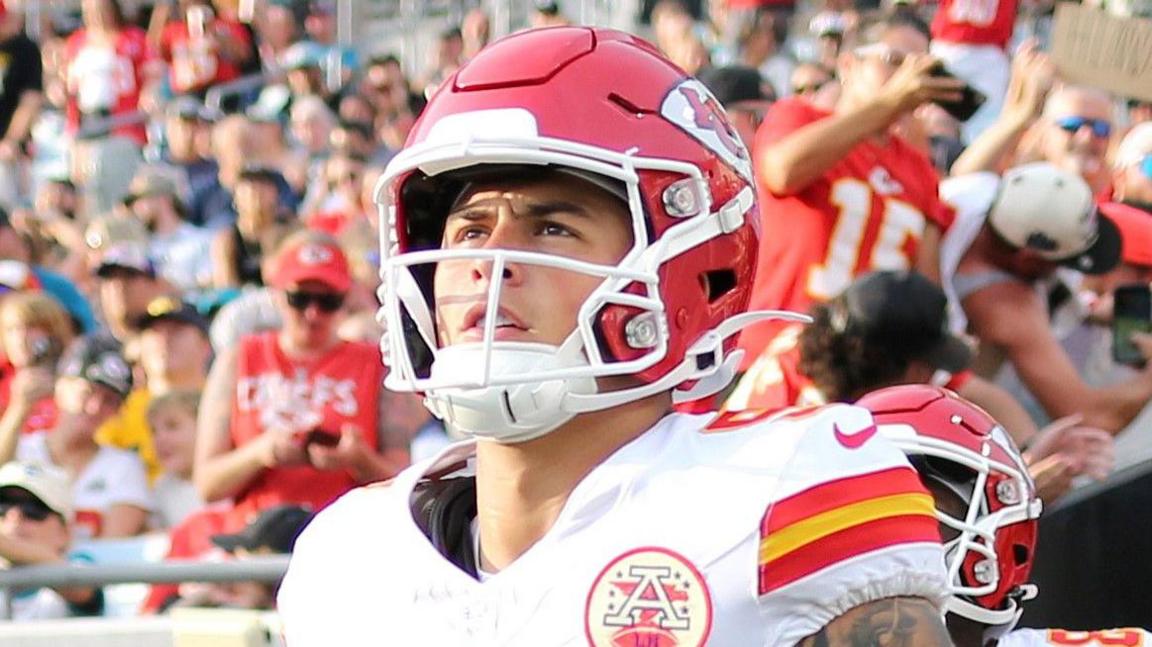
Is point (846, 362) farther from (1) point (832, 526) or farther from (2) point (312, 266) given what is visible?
(2) point (312, 266)

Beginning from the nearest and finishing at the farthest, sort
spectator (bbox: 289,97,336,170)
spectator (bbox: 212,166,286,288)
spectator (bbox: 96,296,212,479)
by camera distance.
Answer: spectator (bbox: 96,296,212,479), spectator (bbox: 212,166,286,288), spectator (bbox: 289,97,336,170)

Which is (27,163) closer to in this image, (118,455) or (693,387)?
(118,455)

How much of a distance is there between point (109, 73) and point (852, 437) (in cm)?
1024

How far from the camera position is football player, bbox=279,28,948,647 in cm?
194

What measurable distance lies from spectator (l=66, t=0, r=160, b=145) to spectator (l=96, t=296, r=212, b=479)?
548 centimetres

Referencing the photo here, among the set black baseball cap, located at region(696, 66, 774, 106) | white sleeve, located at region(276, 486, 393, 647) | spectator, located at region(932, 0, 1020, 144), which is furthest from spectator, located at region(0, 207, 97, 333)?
white sleeve, located at region(276, 486, 393, 647)

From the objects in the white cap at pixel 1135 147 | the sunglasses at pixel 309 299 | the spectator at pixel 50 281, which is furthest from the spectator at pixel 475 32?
the sunglasses at pixel 309 299

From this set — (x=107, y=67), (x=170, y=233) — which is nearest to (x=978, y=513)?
(x=170, y=233)

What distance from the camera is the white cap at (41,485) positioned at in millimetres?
5023

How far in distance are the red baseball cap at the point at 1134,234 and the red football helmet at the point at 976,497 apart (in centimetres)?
205

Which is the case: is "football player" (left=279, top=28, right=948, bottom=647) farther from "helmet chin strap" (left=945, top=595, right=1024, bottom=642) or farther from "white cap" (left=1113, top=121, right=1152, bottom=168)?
"white cap" (left=1113, top=121, right=1152, bottom=168)

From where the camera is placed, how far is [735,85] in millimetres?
5129

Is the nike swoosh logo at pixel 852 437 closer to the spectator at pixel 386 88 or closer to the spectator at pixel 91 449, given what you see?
the spectator at pixel 91 449

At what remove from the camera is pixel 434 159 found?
2068mm
